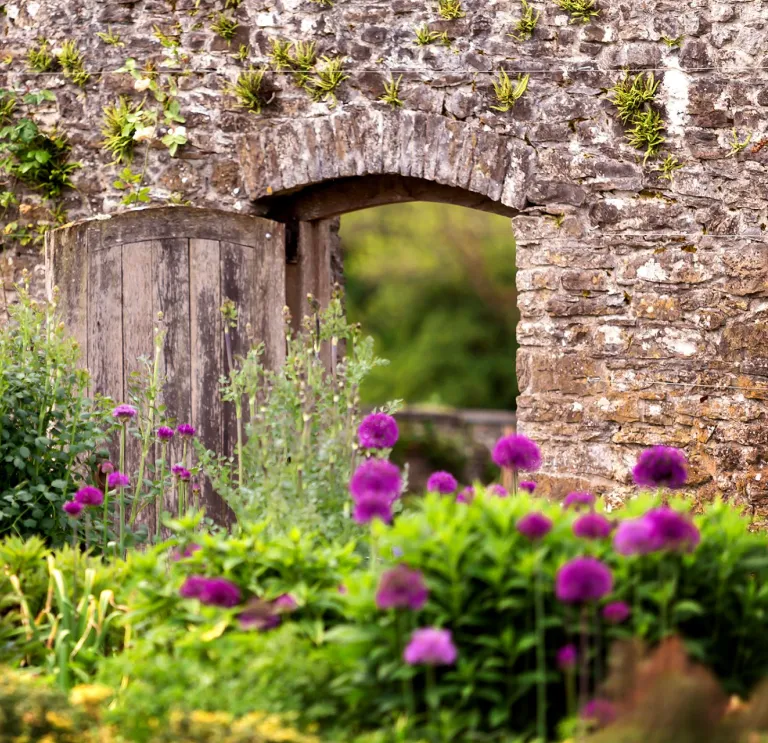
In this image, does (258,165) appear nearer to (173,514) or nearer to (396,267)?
(173,514)

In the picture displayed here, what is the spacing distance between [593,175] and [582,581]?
323 cm

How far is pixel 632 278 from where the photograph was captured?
16.8 feet

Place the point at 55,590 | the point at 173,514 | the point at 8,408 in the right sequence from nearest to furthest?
the point at 55,590, the point at 8,408, the point at 173,514

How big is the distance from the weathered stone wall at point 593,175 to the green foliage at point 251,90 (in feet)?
0.16

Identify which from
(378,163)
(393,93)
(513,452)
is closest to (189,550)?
(513,452)

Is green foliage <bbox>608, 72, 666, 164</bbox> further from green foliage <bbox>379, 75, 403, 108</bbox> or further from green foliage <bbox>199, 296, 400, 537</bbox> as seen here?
green foliage <bbox>199, 296, 400, 537</bbox>

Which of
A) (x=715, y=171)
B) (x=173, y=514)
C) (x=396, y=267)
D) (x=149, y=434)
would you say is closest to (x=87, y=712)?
(x=149, y=434)

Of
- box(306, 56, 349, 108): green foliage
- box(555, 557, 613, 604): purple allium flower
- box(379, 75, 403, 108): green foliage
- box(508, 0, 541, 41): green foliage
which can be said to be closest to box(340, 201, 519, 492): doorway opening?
box(306, 56, 349, 108): green foliage

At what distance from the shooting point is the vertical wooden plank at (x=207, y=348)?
5.41 metres

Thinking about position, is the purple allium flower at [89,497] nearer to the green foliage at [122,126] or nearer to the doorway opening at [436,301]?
the green foliage at [122,126]

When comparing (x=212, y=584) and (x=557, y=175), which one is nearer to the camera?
(x=212, y=584)

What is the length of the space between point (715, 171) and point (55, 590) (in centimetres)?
338

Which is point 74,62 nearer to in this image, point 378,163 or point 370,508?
point 378,163

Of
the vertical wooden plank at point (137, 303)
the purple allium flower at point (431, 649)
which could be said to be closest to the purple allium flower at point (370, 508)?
the purple allium flower at point (431, 649)
